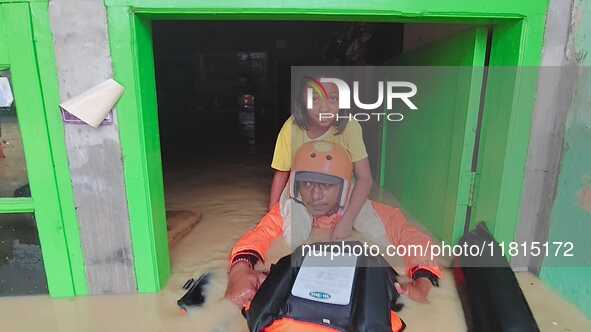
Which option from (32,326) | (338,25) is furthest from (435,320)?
(338,25)

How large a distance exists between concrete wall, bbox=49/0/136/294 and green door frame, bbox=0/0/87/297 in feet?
0.12

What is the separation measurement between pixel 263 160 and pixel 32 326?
12.0 feet

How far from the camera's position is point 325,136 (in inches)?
92.7

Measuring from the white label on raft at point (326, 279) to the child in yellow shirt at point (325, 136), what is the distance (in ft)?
1.86

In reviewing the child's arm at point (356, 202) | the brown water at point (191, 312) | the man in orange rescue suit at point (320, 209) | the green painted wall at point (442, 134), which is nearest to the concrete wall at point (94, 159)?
the brown water at point (191, 312)

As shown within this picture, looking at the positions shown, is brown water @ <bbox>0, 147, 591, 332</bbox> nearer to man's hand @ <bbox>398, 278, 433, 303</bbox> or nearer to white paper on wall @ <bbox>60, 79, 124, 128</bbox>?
man's hand @ <bbox>398, 278, 433, 303</bbox>

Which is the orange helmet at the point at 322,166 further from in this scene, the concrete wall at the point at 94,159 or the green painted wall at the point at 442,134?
the concrete wall at the point at 94,159

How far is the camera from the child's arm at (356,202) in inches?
86.4

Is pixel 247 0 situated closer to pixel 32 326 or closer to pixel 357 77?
pixel 32 326

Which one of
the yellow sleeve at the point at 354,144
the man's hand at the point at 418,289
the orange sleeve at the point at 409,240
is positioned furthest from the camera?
the yellow sleeve at the point at 354,144

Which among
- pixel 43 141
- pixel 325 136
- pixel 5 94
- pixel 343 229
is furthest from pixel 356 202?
pixel 5 94

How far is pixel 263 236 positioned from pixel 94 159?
989mm

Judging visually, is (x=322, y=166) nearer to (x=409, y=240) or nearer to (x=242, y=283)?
(x=409, y=240)

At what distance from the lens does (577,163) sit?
1.61 m
